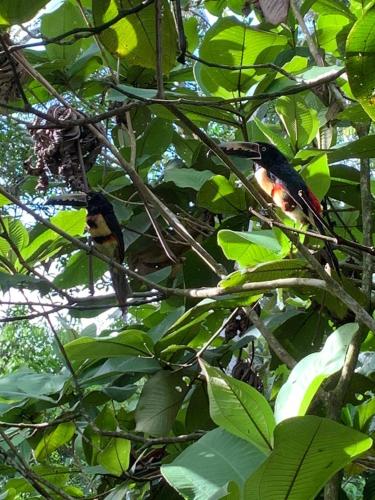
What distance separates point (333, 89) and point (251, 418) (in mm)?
1179

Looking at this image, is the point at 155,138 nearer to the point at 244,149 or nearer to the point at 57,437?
the point at 244,149

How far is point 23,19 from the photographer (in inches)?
48.5

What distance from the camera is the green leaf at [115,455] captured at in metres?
1.62

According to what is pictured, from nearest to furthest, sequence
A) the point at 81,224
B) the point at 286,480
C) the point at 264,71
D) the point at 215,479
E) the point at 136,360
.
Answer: the point at 286,480
the point at 215,479
the point at 136,360
the point at 264,71
the point at 81,224

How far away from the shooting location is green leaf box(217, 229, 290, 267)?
4.78 feet

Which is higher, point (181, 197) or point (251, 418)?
point (181, 197)

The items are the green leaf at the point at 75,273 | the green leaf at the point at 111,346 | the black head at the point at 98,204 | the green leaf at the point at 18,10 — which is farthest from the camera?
the black head at the point at 98,204

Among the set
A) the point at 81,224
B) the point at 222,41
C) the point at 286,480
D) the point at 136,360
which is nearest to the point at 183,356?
the point at 136,360

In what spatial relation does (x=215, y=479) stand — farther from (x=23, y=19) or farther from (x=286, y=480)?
(x=23, y=19)

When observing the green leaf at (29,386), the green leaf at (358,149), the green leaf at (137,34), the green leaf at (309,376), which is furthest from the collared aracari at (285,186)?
the green leaf at (29,386)

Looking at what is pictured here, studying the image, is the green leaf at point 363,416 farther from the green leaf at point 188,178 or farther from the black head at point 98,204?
the black head at point 98,204

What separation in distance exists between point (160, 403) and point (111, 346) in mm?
175

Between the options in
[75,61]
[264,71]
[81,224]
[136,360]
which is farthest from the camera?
[75,61]

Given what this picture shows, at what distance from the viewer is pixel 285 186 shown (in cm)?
181
